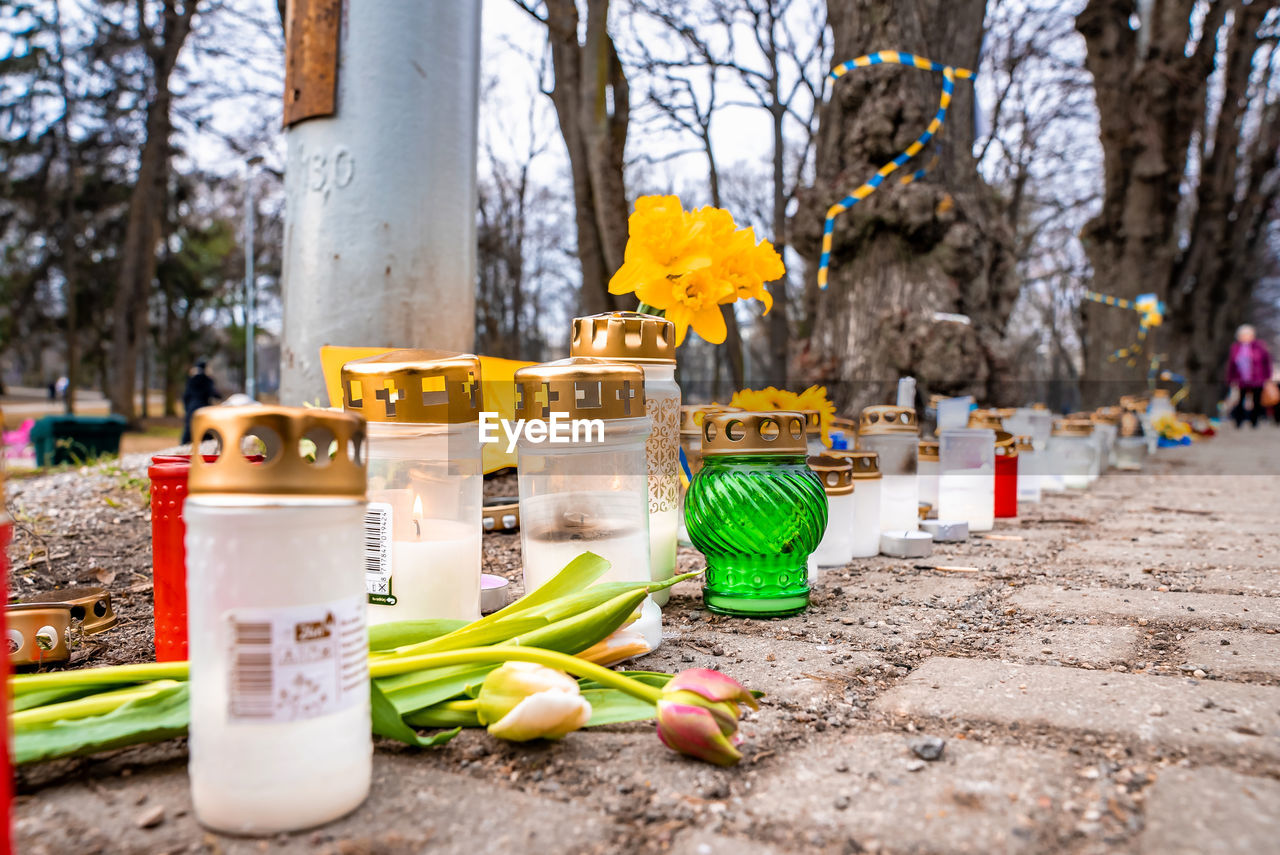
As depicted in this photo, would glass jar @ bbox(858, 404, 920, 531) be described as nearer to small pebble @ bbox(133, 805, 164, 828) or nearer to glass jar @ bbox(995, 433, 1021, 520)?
glass jar @ bbox(995, 433, 1021, 520)

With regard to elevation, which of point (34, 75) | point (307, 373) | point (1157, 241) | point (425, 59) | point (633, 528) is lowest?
point (633, 528)

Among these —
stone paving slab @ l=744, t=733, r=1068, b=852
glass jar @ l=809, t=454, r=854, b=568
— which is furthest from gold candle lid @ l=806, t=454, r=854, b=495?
stone paving slab @ l=744, t=733, r=1068, b=852

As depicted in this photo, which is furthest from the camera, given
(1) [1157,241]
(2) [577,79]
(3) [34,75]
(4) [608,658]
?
(3) [34,75]

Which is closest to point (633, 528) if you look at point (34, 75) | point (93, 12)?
point (93, 12)

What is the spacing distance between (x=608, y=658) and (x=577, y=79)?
5.68 meters

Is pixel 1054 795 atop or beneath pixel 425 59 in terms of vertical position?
beneath

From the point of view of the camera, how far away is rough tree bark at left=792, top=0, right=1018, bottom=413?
15.1ft

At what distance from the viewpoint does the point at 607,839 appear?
855 millimetres

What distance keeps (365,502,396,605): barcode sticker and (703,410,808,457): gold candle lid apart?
68cm

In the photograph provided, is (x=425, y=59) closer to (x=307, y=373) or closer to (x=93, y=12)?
(x=307, y=373)

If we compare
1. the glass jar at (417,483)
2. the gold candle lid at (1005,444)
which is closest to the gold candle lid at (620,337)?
the glass jar at (417,483)

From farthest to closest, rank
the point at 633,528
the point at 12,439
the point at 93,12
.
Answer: the point at 93,12, the point at 12,439, the point at 633,528

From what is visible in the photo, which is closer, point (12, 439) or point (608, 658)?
point (608, 658)

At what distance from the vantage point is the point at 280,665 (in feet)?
2.70
